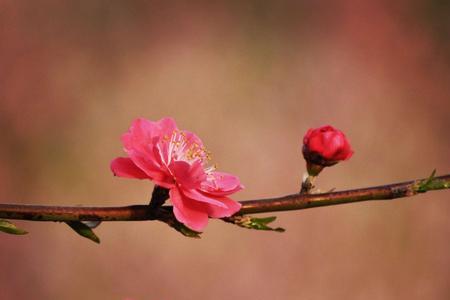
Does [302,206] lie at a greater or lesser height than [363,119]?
lesser

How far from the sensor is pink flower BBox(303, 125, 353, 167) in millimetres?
316

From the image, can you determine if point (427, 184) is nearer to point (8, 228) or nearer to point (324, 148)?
point (324, 148)

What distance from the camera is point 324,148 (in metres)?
0.32

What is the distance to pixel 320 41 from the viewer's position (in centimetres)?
121

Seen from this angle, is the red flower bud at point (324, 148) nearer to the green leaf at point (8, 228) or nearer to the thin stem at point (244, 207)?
the thin stem at point (244, 207)

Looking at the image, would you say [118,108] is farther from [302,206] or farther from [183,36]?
[302,206]

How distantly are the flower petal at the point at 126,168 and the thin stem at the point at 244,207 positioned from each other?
0.02 meters

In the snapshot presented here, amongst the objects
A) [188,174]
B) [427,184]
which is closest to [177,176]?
[188,174]

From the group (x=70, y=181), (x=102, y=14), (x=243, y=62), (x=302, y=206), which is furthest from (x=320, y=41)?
(x=302, y=206)

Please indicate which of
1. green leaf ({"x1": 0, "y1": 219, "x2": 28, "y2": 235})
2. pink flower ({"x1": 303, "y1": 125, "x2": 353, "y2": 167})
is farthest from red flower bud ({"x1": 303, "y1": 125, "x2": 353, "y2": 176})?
green leaf ({"x1": 0, "y1": 219, "x2": 28, "y2": 235})

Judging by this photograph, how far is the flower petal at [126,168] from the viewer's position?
0.30m

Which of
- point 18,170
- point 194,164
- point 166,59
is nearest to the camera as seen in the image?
point 194,164

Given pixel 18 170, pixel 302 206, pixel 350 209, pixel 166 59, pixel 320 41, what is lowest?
pixel 302 206

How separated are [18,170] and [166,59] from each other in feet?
0.97
